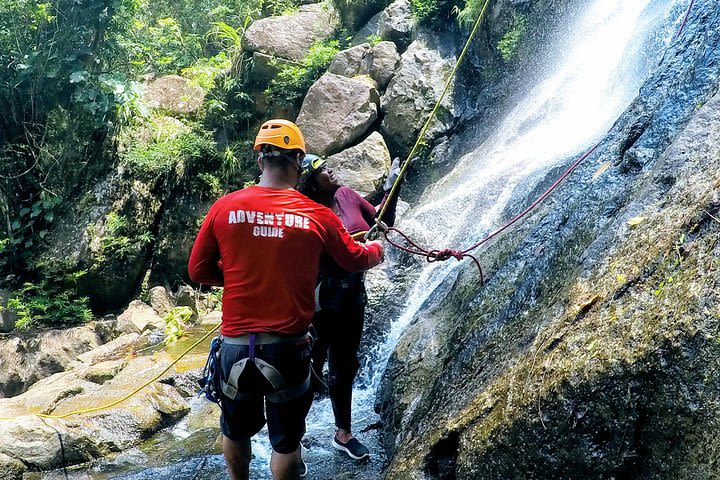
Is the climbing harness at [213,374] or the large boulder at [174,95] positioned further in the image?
the large boulder at [174,95]

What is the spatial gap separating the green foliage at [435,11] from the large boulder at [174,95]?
5.30 m

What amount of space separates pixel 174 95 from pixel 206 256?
1174 centimetres

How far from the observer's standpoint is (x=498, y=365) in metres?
3.06

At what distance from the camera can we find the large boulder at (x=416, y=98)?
10.8 meters

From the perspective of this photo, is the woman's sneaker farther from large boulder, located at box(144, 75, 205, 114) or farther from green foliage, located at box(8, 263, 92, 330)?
large boulder, located at box(144, 75, 205, 114)

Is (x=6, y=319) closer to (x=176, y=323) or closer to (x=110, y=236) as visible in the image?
(x=110, y=236)

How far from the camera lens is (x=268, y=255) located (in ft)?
8.46

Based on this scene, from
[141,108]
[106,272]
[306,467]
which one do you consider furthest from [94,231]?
[306,467]

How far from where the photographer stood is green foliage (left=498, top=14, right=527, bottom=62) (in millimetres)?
10711

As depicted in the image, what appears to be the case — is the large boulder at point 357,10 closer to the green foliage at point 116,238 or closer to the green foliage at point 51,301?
the green foliage at point 116,238

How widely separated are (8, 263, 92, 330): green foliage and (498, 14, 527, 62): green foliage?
360 inches

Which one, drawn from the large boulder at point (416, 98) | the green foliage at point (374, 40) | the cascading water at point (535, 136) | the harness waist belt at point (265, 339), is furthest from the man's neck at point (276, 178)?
the green foliage at point (374, 40)

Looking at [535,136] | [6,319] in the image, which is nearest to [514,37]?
[535,136]

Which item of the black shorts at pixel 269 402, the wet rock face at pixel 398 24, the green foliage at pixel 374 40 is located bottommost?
the black shorts at pixel 269 402
